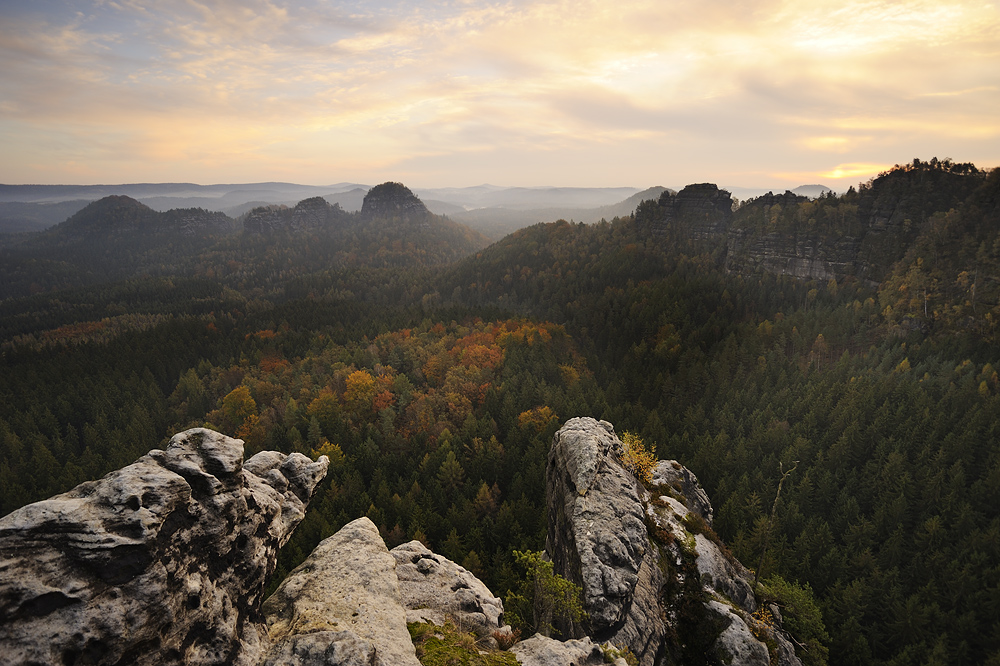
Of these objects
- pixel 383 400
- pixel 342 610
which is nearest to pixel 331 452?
pixel 383 400

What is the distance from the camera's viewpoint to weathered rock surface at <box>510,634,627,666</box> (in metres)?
19.4

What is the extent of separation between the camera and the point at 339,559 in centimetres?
2280

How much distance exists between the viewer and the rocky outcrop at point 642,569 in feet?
83.5

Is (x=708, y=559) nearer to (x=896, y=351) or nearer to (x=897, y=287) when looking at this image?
(x=896, y=351)

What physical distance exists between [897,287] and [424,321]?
143 meters

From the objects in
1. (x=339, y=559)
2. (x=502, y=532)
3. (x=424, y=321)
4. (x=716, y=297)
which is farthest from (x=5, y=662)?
(x=716, y=297)

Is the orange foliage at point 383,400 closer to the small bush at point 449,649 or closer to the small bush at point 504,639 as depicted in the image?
the small bush at point 504,639

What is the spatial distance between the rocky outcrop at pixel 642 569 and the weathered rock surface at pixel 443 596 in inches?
212

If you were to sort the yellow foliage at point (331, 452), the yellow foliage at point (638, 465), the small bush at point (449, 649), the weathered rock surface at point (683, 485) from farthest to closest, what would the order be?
the yellow foliage at point (331, 452) < the weathered rock surface at point (683, 485) < the yellow foliage at point (638, 465) < the small bush at point (449, 649)

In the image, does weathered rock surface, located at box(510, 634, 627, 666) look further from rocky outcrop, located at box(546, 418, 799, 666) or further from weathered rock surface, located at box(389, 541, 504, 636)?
rocky outcrop, located at box(546, 418, 799, 666)

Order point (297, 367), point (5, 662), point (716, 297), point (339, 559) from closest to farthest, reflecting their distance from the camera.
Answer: point (5, 662), point (339, 559), point (297, 367), point (716, 297)

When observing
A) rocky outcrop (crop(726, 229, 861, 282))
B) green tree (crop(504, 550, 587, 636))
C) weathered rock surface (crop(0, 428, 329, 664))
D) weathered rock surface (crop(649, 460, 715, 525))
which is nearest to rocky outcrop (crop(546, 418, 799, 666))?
green tree (crop(504, 550, 587, 636))

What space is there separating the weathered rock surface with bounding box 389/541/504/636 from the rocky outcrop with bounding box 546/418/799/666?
5.37m

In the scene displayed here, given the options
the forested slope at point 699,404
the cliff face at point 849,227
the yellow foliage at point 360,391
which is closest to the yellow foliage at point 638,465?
the forested slope at point 699,404
